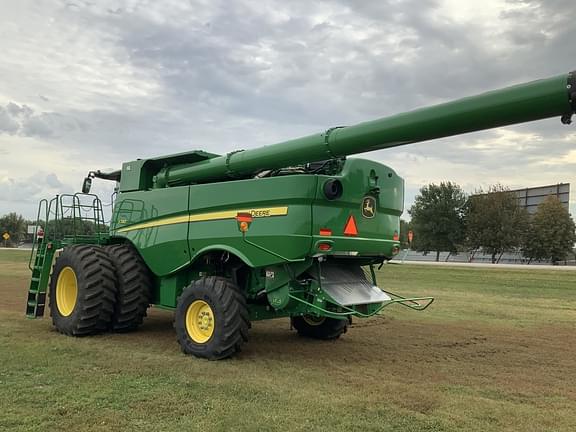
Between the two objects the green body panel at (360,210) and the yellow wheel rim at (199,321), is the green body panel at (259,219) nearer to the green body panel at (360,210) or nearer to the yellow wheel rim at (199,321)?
the green body panel at (360,210)

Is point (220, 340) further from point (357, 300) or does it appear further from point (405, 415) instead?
point (405, 415)

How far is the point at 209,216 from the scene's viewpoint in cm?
747

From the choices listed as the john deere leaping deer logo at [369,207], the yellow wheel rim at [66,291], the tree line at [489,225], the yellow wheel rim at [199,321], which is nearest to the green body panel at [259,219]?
the yellow wheel rim at [199,321]

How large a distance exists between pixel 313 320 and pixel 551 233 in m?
52.7

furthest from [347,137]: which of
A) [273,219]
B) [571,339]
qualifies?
[571,339]

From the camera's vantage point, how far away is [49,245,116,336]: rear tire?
813cm

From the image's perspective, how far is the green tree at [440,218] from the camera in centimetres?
6272

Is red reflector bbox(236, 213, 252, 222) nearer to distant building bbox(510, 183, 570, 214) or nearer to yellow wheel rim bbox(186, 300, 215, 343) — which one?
yellow wheel rim bbox(186, 300, 215, 343)

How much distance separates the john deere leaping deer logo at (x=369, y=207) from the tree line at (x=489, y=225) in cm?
4460

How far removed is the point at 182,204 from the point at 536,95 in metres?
5.03

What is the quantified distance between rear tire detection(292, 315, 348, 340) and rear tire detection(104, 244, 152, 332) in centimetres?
251

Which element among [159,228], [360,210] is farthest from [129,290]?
[360,210]

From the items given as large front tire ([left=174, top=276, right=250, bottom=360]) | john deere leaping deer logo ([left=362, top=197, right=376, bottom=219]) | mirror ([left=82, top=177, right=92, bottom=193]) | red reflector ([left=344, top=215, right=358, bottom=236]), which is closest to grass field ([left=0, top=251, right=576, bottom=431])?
large front tire ([left=174, top=276, right=250, bottom=360])

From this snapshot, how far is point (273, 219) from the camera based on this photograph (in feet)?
22.0
